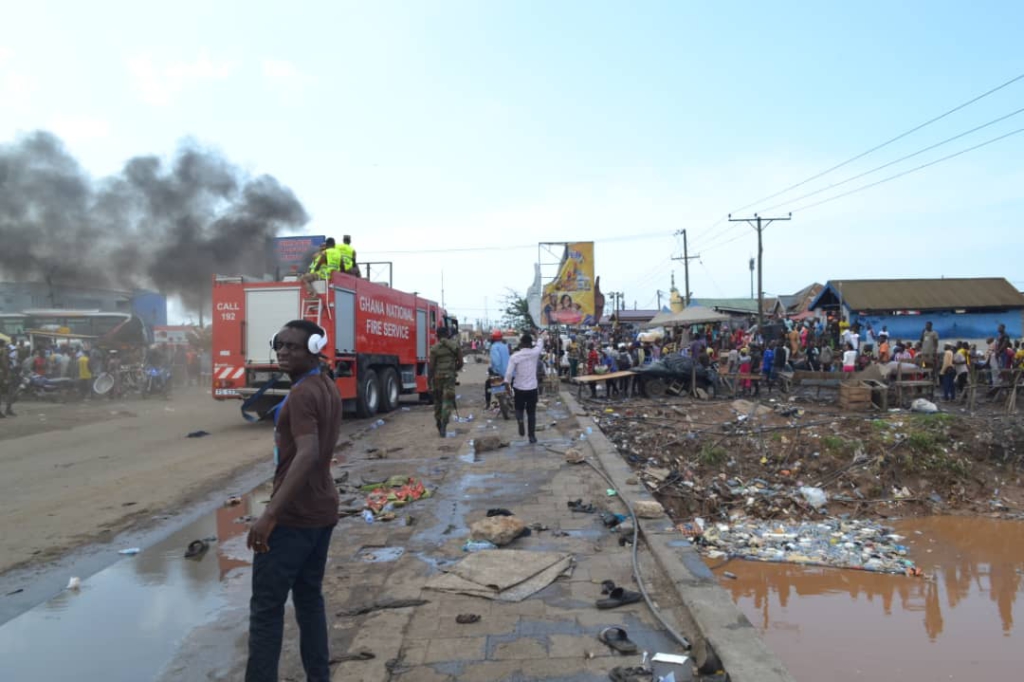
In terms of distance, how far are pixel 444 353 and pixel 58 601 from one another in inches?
272

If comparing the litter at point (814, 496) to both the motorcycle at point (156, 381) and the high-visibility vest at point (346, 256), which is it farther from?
the motorcycle at point (156, 381)

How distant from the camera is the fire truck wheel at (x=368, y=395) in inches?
548

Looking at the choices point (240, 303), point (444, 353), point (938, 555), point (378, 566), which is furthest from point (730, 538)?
point (240, 303)

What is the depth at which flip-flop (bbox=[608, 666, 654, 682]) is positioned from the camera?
3178 millimetres

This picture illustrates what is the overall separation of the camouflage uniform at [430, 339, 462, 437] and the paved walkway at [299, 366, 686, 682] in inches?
118

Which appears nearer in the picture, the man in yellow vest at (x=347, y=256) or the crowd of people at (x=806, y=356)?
the man in yellow vest at (x=347, y=256)

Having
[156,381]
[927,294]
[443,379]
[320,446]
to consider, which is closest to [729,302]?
[927,294]

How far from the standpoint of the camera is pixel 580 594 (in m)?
4.28

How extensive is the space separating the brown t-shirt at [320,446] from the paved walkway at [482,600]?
0.90 meters

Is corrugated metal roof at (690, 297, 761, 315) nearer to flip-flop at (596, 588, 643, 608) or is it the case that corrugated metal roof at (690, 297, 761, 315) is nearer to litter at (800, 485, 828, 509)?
litter at (800, 485, 828, 509)

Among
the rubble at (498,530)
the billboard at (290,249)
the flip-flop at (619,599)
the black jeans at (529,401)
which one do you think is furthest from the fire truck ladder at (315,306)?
the billboard at (290,249)

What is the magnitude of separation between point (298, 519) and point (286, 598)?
12.6 inches

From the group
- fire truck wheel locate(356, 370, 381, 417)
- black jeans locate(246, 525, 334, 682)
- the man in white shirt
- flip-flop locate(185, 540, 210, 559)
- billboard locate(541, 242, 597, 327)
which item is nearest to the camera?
black jeans locate(246, 525, 334, 682)

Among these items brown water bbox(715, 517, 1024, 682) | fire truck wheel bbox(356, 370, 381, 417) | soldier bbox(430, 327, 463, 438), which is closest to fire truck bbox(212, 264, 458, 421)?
fire truck wheel bbox(356, 370, 381, 417)
